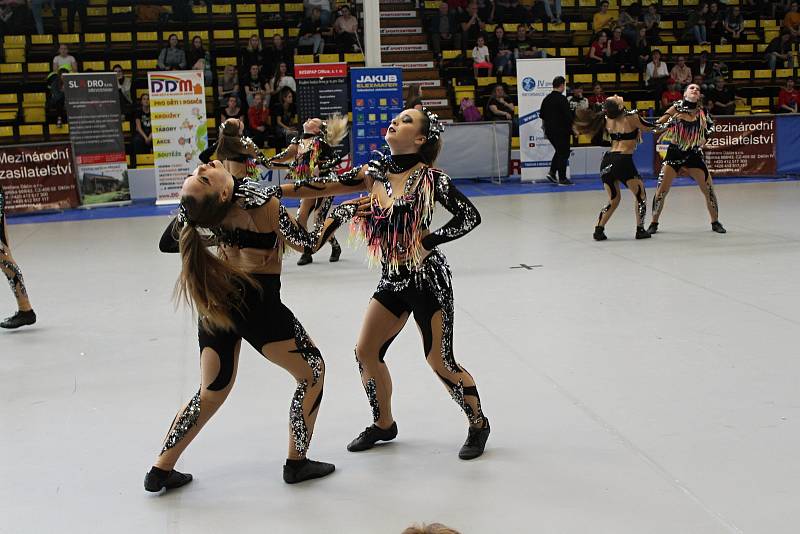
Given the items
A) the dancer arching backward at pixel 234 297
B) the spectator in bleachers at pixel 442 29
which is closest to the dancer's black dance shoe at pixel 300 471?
the dancer arching backward at pixel 234 297

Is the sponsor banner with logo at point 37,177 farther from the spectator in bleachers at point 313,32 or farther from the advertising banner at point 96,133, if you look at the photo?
the spectator in bleachers at point 313,32

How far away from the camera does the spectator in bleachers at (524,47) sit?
17.5m

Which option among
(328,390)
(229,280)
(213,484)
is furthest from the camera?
(328,390)

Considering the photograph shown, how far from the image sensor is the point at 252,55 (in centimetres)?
1681

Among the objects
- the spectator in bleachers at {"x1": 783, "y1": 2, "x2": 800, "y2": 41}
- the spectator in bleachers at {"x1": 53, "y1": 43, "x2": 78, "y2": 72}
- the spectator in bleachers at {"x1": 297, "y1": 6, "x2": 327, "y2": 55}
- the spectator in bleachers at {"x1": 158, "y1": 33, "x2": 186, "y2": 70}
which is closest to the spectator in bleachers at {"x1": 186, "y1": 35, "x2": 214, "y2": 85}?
the spectator in bleachers at {"x1": 158, "y1": 33, "x2": 186, "y2": 70}

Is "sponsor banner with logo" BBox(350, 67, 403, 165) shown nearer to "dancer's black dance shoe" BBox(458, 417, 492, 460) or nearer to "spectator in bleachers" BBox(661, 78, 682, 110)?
"spectator in bleachers" BBox(661, 78, 682, 110)

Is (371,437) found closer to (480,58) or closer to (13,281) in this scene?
(13,281)

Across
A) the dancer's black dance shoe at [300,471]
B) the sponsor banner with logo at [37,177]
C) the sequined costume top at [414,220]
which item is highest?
the sequined costume top at [414,220]

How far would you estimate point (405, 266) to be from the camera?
13.7ft

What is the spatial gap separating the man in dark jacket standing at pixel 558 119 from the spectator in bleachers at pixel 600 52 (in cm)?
409

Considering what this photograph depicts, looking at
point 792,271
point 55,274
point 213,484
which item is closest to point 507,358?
point 213,484

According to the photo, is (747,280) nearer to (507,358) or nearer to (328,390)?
(507,358)

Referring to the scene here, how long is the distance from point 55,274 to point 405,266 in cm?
610

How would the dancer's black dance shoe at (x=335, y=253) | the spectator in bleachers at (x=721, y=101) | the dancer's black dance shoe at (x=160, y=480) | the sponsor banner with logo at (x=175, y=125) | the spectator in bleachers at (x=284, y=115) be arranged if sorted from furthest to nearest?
the spectator in bleachers at (x=721, y=101) < the spectator in bleachers at (x=284, y=115) < the sponsor banner with logo at (x=175, y=125) < the dancer's black dance shoe at (x=335, y=253) < the dancer's black dance shoe at (x=160, y=480)
